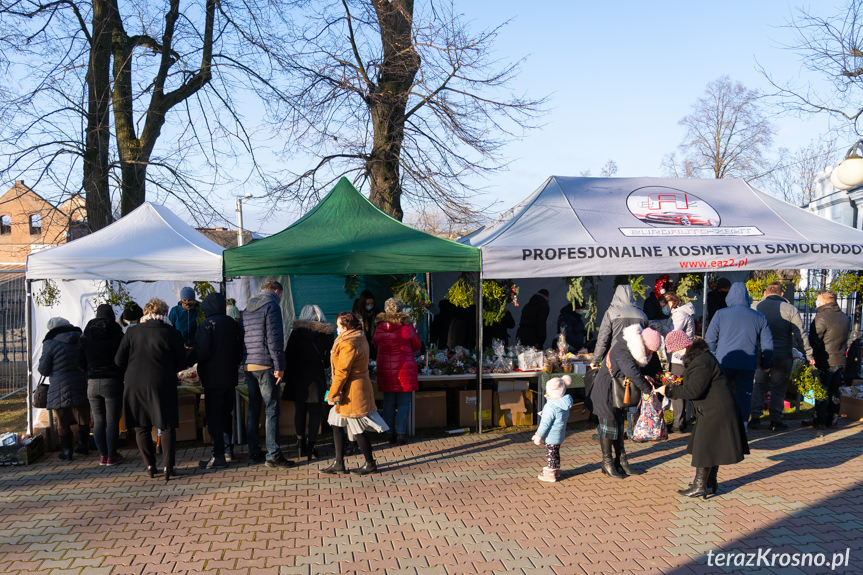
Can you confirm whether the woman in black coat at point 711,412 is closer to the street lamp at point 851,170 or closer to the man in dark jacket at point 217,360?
the man in dark jacket at point 217,360

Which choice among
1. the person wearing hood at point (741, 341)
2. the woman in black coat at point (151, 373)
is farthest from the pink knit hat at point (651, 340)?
the woman in black coat at point (151, 373)

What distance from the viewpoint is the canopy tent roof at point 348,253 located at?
675 centimetres

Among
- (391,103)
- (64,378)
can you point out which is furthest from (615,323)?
(391,103)

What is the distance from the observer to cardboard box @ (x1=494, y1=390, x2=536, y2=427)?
7.81 m

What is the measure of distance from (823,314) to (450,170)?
25.3 feet

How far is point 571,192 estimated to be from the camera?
8875 mm

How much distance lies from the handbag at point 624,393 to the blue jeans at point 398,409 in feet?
7.88

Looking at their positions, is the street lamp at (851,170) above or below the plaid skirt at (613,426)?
above

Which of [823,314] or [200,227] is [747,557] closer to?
[823,314]

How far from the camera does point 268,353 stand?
19.8 ft

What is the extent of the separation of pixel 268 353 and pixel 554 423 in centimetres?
280

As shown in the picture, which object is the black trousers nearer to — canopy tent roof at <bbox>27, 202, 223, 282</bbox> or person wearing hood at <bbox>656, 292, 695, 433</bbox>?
canopy tent roof at <bbox>27, 202, 223, 282</bbox>

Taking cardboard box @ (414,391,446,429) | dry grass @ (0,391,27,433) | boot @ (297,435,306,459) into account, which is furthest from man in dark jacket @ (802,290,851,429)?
dry grass @ (0,391,27,433)

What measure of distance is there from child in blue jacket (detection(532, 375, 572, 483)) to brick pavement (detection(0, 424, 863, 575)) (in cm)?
18
